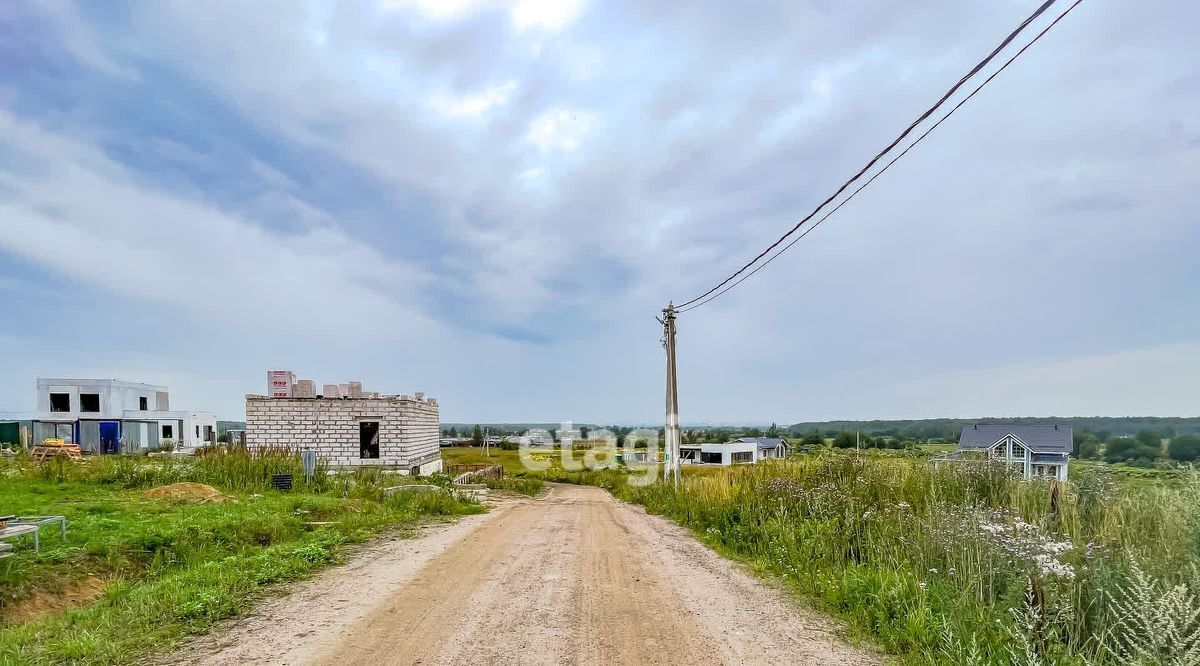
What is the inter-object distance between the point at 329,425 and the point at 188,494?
933cm

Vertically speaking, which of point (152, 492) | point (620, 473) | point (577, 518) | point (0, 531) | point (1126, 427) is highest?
point (1126, 427)

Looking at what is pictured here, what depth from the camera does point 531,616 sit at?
538 centimetres

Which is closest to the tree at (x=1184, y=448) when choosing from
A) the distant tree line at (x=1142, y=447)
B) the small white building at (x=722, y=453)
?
the distant tree line at (x=1142, y=447)

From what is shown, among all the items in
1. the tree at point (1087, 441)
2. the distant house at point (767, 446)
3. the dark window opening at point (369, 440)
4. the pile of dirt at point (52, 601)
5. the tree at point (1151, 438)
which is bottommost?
the distant house at point (767, 446)

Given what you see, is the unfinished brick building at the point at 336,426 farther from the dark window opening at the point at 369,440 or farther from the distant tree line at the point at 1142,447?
the distant tree line at the point at 1142,447

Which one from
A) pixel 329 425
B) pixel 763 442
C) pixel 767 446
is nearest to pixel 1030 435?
pixel 329 425

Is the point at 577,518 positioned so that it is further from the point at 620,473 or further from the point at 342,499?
the point at 620,473

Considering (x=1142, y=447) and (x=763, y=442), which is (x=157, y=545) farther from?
(x=763, y=442)

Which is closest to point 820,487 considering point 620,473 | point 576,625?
point 576,625

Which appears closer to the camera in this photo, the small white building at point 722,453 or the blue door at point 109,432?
the blue door at point 109,432

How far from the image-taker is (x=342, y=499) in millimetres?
13422

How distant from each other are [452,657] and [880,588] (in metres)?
3.89

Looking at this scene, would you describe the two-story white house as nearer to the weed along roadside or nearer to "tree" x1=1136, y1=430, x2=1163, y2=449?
the weed along roadside

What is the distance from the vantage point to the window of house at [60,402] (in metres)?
43.8
